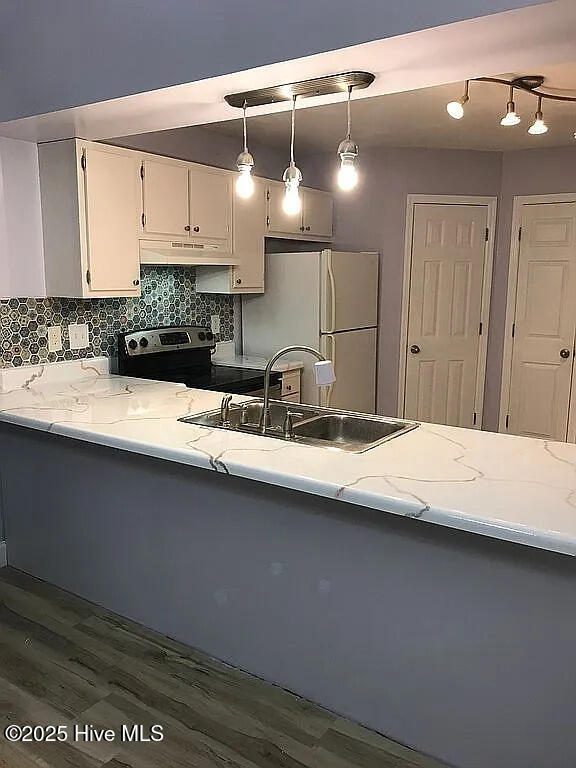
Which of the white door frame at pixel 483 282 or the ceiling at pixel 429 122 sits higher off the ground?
the ceiling at pixel 429 122

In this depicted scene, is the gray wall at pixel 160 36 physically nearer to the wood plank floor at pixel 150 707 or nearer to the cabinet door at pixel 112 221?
the cabinet door at pixel 112 221

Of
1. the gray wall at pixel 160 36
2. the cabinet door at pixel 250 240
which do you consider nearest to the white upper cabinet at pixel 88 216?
the gray wall at pixel 160 36

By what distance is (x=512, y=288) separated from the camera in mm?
4867

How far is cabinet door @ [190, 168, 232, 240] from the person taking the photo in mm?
3635

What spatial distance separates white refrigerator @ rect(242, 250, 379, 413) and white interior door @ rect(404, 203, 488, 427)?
376 mm

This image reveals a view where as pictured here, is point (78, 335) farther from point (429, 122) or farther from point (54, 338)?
point (429, 122)

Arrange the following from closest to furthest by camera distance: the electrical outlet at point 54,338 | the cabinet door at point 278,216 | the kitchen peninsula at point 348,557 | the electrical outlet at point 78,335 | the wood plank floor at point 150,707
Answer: the kitchen peninsula at point 348,557
the wood plank floor at point 150,707
the electrical outlet at point 54,338
the electrical outlet at point 78,335
the cabinet door at point 278,216

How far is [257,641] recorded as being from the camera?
7.65 feet

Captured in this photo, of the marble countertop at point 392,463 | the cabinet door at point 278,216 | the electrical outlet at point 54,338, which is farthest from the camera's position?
the cabinet door at point 278,216

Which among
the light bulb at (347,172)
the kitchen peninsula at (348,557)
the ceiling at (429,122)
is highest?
the ceiling at (429,122)

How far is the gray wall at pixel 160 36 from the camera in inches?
66.6

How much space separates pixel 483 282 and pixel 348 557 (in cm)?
339

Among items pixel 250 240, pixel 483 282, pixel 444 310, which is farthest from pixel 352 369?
pixel 483 282

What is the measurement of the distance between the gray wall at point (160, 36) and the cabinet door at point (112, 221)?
1.63 feet
